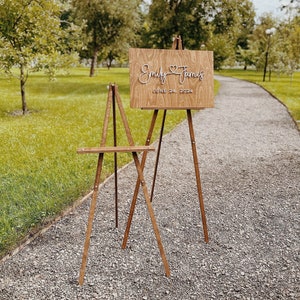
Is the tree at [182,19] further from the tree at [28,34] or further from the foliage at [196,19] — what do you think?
the tree at [28,34]

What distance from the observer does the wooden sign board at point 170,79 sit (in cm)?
435

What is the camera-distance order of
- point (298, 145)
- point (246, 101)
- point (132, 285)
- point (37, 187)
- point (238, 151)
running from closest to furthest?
1. point (132, 285)
2. point (37, 187)
3. point (238, 151)
4. point (298, 145)
5. point (246, 101)

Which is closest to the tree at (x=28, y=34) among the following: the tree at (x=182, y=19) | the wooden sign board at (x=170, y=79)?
the wooden sign board at (x=170, y=79)

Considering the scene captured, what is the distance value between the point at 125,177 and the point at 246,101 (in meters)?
14.4

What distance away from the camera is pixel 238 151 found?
382 inches

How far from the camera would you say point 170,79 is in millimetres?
4500

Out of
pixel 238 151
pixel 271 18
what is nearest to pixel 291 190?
pixel 238 151

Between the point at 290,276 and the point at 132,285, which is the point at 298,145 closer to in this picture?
the point at 290,276

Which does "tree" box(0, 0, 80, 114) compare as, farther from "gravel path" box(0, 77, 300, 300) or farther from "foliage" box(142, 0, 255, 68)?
"foliage" box(142, 0, 255, 68)

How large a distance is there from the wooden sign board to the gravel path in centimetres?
187

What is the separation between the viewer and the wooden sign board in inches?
171

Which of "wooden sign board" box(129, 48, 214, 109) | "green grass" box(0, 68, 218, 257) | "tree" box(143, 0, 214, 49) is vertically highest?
"tree" box(143, 0, 214, 49)

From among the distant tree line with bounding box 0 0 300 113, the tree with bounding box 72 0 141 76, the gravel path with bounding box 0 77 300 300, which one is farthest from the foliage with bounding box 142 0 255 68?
the gravel path with bounding box 0 77 300 300

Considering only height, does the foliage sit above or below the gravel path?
above
